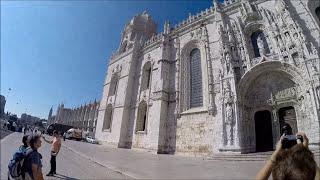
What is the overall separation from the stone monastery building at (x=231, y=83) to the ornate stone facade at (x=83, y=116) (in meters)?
40.3

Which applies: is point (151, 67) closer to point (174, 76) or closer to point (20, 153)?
point (174, 76)

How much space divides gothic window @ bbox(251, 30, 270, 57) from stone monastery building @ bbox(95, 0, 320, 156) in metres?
0.08

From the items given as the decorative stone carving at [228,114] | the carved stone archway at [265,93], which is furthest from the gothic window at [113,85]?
the carved stone archway at [265,93]

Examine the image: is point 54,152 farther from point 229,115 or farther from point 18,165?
point 229,115

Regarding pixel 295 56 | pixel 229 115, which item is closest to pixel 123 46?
pixel 229 115

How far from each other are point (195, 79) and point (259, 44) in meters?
6.47

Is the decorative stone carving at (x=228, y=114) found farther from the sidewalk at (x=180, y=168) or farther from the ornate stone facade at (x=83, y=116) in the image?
the ornate stone facade at (x=83, y=116)

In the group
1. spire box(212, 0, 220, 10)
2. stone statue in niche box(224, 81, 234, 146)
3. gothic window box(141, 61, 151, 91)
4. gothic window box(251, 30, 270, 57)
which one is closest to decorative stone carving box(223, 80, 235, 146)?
stone statue in niche box(224, 81, 234, 146)

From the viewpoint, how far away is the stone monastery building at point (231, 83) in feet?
44.2

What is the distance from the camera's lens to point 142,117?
78.6 feet

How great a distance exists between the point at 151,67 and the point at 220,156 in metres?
14.3

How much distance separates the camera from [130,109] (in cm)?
2530

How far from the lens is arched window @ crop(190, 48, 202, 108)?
19.2 metres

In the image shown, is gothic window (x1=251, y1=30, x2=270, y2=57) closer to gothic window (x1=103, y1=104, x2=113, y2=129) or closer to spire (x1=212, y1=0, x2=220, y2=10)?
spire (x1=212, y1=0, x2=220, y2=10)
